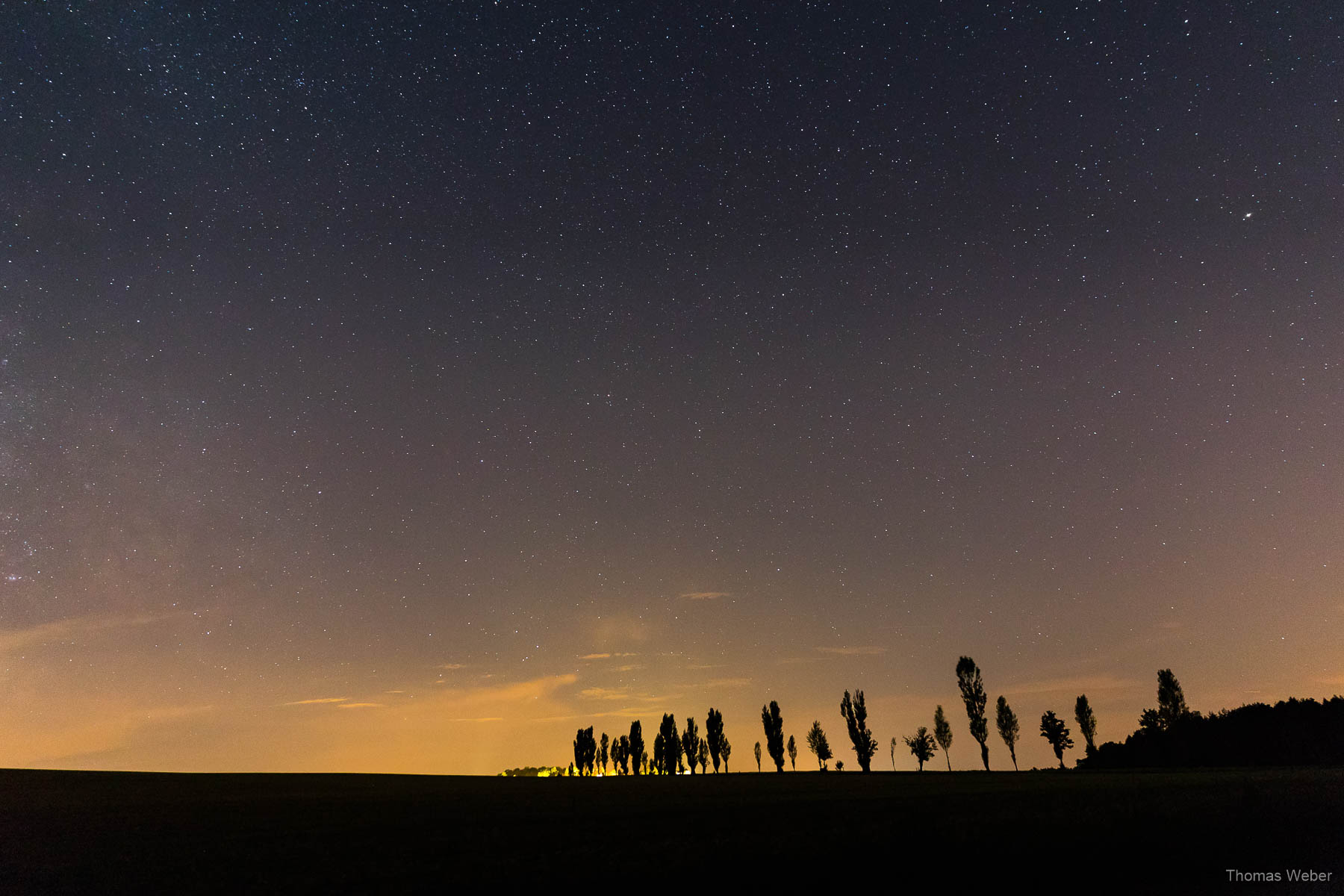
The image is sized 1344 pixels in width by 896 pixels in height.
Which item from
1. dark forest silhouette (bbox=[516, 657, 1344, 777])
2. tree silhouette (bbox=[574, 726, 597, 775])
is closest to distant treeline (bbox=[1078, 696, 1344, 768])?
dark forest silhouette (bbox=[516, 657, 1344, 777])

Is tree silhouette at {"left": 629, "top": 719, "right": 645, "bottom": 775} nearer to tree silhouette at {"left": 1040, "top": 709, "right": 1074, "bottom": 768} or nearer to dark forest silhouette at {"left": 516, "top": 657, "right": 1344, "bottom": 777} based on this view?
dark forest silhouette at {"left": 516, "top": 657, "right": 1344, "bottom": 777}

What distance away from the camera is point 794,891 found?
67.8 ft

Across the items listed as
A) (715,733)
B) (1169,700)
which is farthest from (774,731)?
(1169,700)

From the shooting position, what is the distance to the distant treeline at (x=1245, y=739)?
371 feet

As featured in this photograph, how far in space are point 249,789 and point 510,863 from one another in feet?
169

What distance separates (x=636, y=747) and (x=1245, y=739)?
128597mm

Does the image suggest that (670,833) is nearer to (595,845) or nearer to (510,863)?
(595,845)

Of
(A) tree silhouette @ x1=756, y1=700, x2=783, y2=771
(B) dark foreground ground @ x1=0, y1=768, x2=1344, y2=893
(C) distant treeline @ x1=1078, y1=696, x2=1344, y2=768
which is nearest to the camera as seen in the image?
(B) dark foreground ground @ x1=0, y1=768, x2=1344, y2=893

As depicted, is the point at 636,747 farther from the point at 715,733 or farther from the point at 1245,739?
the point at 1245,739

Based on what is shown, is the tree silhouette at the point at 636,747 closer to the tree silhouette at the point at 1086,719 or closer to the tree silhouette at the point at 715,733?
the tree silhouette at the point at 715,733

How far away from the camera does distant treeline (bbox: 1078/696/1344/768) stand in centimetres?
11294

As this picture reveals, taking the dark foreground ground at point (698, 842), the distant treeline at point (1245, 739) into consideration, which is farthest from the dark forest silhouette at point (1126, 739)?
the dark foreground ground at point (698, 842)

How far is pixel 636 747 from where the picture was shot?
188 metres

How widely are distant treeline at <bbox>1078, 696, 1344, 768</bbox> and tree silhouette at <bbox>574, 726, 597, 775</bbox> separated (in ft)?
401
